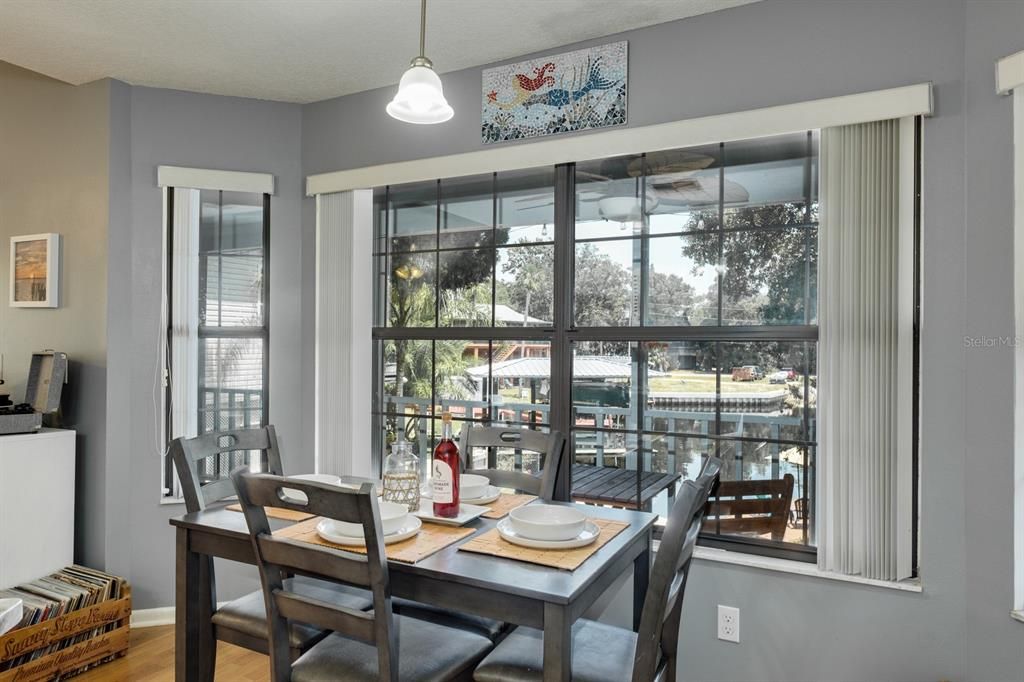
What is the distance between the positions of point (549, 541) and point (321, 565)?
60cm

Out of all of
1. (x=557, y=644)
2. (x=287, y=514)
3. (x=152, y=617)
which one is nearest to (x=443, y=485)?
(x=287, y=514)

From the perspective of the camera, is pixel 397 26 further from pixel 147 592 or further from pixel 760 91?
pixel 147 592

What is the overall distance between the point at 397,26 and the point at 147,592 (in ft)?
9.63

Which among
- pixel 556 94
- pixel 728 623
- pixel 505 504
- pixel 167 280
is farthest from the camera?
pixel 167 280

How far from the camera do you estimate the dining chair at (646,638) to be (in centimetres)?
150

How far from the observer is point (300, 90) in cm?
327

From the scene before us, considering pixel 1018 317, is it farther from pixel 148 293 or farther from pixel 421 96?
pixel 148 293

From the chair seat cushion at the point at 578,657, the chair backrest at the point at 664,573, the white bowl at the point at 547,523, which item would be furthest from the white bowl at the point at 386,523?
the chair backrest at the point at 664,573

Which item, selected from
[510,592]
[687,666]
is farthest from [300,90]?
[687,666]

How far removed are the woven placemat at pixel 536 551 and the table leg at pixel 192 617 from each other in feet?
3.04

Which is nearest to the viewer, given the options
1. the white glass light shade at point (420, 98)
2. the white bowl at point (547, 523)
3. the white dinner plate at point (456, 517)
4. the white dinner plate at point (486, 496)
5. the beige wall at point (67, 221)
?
the white bowl at point (547, 523)

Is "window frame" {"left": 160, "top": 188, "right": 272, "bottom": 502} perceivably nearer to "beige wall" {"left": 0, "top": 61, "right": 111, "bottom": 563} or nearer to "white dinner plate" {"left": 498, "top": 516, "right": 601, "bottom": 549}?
"beige wall" {"left": 0, "top": 61, "right": 111, "bottom": 563}

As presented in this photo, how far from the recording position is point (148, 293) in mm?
3156

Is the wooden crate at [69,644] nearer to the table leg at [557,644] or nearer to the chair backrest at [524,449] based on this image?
the chair backrest at [524,449]
